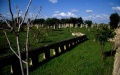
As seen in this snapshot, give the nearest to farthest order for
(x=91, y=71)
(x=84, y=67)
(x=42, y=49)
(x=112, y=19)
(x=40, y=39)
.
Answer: (x=91, y=71), (x=84, y=67), (x=42, y=49), (x=40, y=39), (x=112, y=19)

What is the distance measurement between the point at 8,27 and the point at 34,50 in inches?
578

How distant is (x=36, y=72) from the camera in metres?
14.6

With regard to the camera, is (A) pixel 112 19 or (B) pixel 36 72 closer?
(B) pixel 36 72

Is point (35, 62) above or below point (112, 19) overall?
below

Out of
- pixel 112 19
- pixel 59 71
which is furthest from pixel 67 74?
pixel 112 19

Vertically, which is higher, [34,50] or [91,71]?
[34,50]

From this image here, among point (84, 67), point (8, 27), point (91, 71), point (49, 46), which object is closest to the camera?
point (8, 27)

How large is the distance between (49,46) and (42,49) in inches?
83.8

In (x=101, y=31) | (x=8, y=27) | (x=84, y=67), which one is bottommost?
(x=84, y=67)

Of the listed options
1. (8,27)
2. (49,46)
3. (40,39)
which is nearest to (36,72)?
(49,46)

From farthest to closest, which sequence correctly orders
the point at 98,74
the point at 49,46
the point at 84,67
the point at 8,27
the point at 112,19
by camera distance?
the point at 112,19 < the point at 49,46 < the point at 84,67 < the point at 98,74 < the point at 8,27

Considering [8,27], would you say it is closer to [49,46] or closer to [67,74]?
[67,74]

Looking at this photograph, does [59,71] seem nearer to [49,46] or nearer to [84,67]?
[84,67]

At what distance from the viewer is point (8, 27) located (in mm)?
3314
